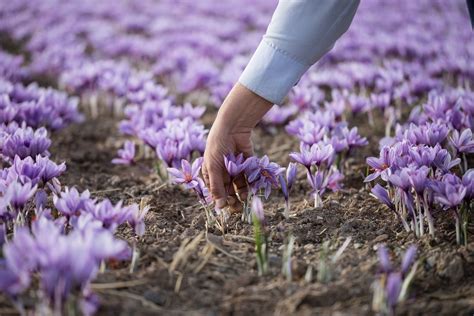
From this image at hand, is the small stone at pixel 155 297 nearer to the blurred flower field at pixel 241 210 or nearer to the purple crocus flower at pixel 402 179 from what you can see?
the blurred flower field at pixel 241 210

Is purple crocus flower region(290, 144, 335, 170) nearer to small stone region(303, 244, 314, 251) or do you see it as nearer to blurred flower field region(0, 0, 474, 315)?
blurred flower field region(0, 0, 474, 315)

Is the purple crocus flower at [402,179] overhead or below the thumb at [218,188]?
overhead

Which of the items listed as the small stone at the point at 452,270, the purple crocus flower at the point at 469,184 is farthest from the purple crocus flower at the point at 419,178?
the small stone at the point at 452,270

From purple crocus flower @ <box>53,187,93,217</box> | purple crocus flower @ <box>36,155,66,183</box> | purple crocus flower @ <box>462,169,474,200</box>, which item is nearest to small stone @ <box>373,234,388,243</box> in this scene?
purple crocus flower @ <box>462,169,474,200</box>

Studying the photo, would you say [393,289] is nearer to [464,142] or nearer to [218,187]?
[218,187]

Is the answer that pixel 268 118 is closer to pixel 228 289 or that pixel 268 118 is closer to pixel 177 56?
pixel 177 56

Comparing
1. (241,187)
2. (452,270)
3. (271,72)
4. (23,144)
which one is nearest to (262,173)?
(241,187)

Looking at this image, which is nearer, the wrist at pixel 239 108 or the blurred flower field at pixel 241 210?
the blurred flower field at pixel 241 210

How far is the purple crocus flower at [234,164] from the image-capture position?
2.15m

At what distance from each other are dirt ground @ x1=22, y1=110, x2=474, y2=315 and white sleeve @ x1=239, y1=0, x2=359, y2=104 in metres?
0.57

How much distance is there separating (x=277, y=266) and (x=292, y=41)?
826 millimetres

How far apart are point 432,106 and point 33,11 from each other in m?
7.12

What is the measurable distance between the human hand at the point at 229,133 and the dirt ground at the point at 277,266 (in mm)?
210

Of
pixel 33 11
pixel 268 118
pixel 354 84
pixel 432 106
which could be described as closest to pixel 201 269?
pixel 432 106
